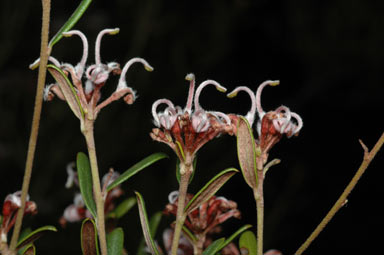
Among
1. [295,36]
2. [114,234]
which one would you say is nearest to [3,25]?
[295,36]

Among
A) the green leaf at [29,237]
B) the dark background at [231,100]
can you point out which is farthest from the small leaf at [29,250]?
the dark background at [231,100]

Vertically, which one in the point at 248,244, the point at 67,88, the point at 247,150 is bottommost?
the point at 248,244

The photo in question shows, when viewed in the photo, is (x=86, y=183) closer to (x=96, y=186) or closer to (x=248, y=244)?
(x=96, y=186)

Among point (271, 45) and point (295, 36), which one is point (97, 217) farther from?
point (271, 45)

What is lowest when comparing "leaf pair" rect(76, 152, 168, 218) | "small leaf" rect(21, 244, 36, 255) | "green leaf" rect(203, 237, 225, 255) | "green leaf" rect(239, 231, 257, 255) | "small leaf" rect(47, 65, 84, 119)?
"green leaf" rect(239, 231, 257, 255)

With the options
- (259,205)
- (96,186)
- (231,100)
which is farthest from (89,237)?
(231,100)

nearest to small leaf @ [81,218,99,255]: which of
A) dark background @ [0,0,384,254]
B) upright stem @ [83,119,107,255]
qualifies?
upright stem @ [83,119,107,255]

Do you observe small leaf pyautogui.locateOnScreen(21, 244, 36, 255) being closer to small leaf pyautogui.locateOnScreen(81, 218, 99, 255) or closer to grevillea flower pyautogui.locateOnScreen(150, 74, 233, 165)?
small leaf pyautogui.locateOnScreen(81, 218, 99, 255)
